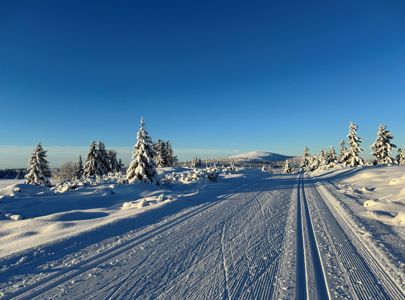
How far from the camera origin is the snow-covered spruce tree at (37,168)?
39.8 m

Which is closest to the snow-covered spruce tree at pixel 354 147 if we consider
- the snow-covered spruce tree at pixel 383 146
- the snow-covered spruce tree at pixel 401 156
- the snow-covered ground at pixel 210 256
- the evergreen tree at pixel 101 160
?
the snow-covered spruce tree at pixel 383 146

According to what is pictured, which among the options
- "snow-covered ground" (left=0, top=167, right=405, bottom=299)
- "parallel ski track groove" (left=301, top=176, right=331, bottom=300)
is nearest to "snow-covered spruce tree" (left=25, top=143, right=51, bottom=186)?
"snow-covered ground" (left=0, top=167, right=405, bottom=299)

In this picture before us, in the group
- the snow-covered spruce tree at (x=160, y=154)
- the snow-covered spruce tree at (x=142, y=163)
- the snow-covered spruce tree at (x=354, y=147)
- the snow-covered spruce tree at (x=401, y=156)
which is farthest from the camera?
the snow-covered spruce tree at (x=401, y=156)

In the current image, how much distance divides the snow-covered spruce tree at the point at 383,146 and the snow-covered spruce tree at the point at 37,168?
5645cm

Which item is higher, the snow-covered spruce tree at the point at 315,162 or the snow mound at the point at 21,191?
the snow-covered spruce tree at the point at 315,162

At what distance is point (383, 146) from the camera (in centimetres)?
5241

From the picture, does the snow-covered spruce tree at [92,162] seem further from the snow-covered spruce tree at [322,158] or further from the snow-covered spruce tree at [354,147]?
the snow-covered spruce tree at [322,158]

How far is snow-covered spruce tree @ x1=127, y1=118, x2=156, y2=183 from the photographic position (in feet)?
82.7

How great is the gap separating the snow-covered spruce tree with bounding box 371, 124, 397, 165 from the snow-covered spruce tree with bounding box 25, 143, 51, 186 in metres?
56.5

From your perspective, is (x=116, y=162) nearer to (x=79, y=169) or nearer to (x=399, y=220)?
(x=79, y=169)

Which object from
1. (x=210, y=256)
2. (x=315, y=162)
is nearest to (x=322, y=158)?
(x=315, y=162)

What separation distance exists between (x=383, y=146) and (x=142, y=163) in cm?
4740

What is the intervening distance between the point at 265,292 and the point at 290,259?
57.0 inches

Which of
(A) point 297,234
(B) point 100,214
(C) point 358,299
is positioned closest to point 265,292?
(C) point 358,299
